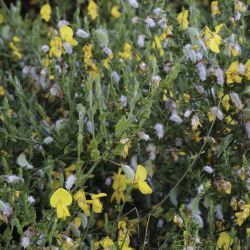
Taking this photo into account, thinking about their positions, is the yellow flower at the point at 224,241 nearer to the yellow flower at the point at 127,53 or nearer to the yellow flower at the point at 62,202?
the yellow flower at the point at 62,202

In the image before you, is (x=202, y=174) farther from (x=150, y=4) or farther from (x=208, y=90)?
(x=150, y=4)

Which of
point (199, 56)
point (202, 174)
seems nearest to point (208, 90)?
point (199, 56)

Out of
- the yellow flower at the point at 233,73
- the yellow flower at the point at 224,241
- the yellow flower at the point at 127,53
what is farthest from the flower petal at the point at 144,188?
the yellow flower at the point at 127,53

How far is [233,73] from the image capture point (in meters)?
2.20

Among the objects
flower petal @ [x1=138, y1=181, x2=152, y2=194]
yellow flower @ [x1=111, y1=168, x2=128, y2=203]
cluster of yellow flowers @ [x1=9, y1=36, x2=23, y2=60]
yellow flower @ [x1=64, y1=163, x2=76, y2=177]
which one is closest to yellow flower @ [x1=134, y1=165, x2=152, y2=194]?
flower petal @ [x1=138, y1=181, x2=152, y2=194]

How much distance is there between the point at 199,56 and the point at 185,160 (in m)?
0.50

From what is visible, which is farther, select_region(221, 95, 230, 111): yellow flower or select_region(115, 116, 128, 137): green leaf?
select_region(221, 95, 230, 111): yellow flower

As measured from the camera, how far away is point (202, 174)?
96.7 inches

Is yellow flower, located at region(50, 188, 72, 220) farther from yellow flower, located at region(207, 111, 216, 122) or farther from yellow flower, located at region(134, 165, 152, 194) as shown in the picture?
yellow flower, located at region(207, 111, 216, 122)

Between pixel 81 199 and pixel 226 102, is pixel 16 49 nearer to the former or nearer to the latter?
pixel 226 102

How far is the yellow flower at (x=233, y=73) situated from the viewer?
2189 millimetres

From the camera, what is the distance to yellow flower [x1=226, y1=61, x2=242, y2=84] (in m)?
2.19

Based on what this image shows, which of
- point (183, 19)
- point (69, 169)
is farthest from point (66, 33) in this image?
point (69, 169)

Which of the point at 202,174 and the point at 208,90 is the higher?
the point at 208,90
